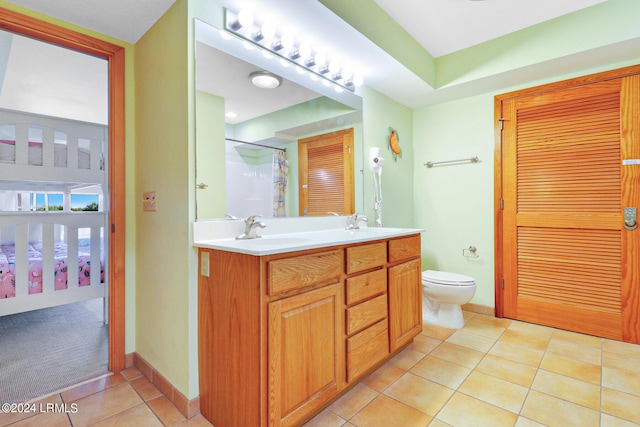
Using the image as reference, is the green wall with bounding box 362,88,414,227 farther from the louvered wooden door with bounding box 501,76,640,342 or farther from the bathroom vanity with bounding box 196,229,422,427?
the bathroom vanity with bounding box 196,229,422,427

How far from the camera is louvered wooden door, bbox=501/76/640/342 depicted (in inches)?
86.1

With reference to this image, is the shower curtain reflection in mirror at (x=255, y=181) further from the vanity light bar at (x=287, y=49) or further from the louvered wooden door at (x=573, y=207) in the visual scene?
the louvered wooden door at (x=573, y=207)

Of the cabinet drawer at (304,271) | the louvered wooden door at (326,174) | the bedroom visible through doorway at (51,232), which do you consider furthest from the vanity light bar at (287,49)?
the cabinet drawer at (304,271)

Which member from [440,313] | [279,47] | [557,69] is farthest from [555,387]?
[279,47]

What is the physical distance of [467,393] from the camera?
1.62 m

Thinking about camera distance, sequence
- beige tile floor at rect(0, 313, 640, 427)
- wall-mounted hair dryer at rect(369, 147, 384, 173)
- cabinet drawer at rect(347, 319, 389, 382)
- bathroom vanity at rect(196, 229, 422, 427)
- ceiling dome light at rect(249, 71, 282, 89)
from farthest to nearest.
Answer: wall-mounted hair dryer at rect(369, 147, 384, 173)
ceiling dome light at rect(249, 71, 282, 89)
cabinet drawer at rect(347, 319, 389, 382)
beige tile floor at rect(0, 313, 640, 427)
bathroom vanity at rect(196, 229, 422, 427)

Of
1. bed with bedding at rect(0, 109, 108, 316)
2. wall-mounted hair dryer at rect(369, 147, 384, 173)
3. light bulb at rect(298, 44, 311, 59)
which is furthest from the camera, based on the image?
wall-mounted hair dryer at rect(369, 147, 384, 173)

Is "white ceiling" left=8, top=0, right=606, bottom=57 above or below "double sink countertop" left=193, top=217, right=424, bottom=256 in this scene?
above

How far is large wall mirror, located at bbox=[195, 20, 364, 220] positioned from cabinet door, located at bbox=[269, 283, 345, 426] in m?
0.68

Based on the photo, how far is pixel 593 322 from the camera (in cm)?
231

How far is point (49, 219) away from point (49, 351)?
972mm

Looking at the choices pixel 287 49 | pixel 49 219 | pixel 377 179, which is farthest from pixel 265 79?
pixel 49 219

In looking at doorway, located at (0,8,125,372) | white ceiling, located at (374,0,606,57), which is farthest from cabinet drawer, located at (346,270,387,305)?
white ceiling, located at (374,0,606,57)

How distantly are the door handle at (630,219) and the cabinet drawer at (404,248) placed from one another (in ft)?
4.92
